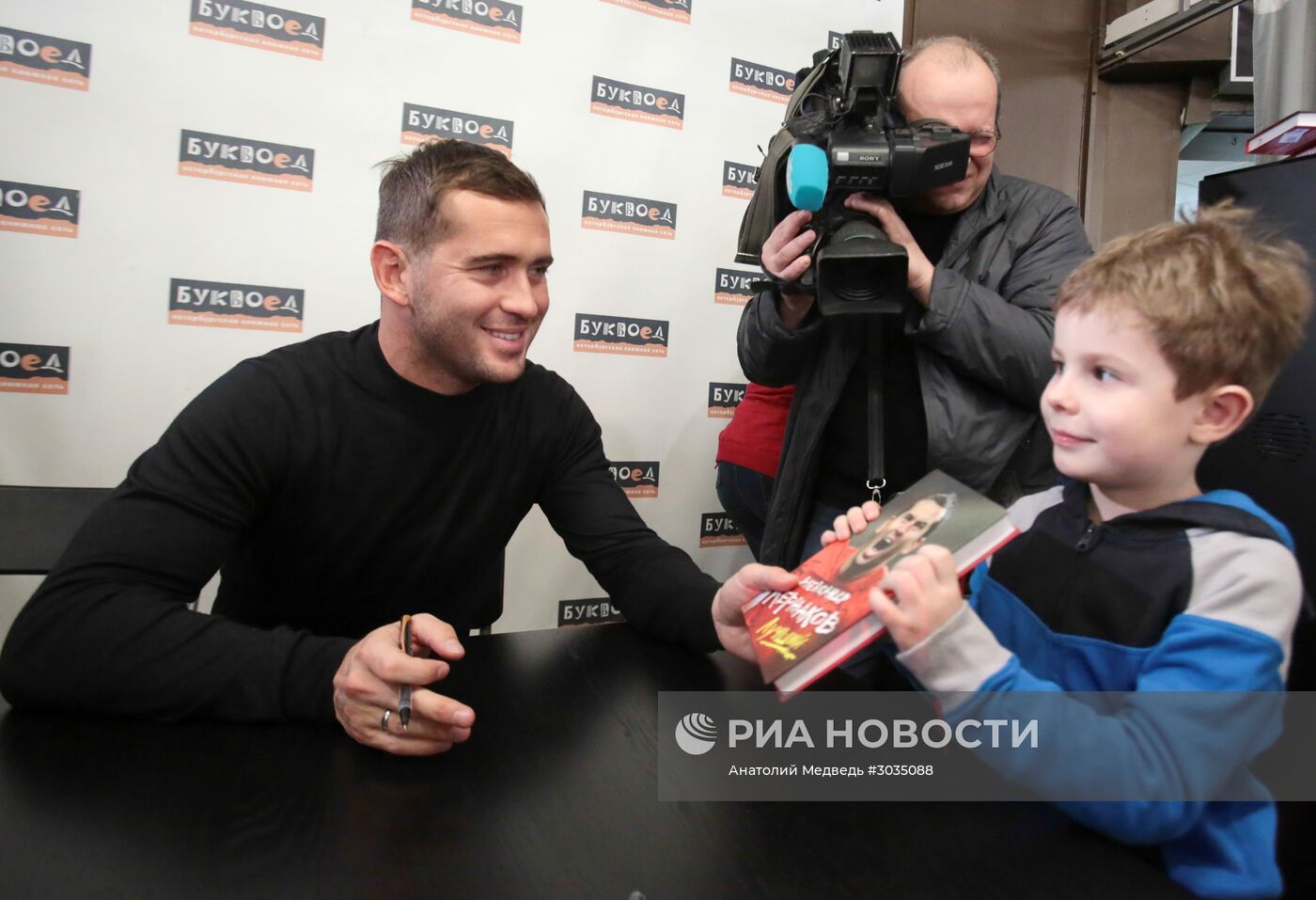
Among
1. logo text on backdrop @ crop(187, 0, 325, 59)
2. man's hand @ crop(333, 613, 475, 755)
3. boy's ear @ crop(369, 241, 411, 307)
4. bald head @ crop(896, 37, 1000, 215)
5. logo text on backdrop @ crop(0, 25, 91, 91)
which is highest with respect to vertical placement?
logo text on backdrop @ crop(187, 0, 325, 59)

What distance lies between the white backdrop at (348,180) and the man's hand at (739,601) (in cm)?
166

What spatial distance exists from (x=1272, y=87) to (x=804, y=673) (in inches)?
98.2

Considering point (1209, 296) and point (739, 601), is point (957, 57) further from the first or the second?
point (739, 601)

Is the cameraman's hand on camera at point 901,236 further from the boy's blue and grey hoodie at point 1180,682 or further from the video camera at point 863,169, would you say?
the boy's blue and grey hoodie at point 1180,682

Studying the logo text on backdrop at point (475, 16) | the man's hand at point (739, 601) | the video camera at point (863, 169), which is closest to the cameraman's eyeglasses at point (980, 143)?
the video camera at point (863, 169)

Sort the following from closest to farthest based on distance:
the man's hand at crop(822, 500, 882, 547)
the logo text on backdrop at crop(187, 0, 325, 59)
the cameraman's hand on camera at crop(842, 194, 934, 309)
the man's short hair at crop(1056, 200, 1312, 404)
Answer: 1. the man's short hair at crop(1056, 200, 1312, 404)
2. the man's hand at crop(822, 500, 882, 547)
3. the cameraman's hand on camera at crop(842, 194, 934, 309)
4. the logo text on backdrop at crop(187, 0, 325, 59)

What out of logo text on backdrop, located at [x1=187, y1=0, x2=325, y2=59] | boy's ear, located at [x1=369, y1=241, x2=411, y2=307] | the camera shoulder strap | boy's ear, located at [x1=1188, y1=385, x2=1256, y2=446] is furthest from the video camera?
logo text on backdrop, located at [x1=187, y1=0, x2=325, y2=59]

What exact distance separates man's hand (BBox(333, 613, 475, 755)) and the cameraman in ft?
2.85

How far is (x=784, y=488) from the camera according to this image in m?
1.60

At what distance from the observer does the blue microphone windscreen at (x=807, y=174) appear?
Result: 1.20 m

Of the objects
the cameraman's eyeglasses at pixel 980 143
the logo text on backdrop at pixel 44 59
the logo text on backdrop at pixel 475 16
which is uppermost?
the logo text on backdrop at pixel 475 16

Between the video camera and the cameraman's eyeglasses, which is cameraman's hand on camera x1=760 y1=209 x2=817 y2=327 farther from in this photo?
the cameraman's eyeglasses

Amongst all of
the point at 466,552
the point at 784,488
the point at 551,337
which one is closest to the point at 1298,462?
the point at 784,488

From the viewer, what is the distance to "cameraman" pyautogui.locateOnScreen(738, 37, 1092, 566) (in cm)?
135
